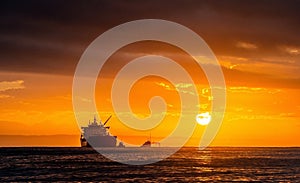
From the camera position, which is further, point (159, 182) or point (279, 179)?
point (279, 179)

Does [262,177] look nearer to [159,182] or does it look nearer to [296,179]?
[296,179]

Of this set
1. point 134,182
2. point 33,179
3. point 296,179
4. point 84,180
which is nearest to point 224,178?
point 296,179

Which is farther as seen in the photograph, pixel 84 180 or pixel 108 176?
pixel 108 176

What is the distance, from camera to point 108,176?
87500mm

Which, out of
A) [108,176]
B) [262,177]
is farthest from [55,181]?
[262,177]

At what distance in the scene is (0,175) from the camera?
8619cm

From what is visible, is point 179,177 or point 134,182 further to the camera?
point 179,177

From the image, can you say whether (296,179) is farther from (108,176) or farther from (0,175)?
(0,175)

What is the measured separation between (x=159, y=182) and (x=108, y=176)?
13.8 metres

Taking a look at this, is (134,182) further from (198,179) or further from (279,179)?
(279,179)

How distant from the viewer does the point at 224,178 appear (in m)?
85.9

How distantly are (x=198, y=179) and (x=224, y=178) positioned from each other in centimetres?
501

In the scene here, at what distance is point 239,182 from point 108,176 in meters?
22.6

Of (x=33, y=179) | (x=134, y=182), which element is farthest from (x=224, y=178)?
(x=33, y=179)
